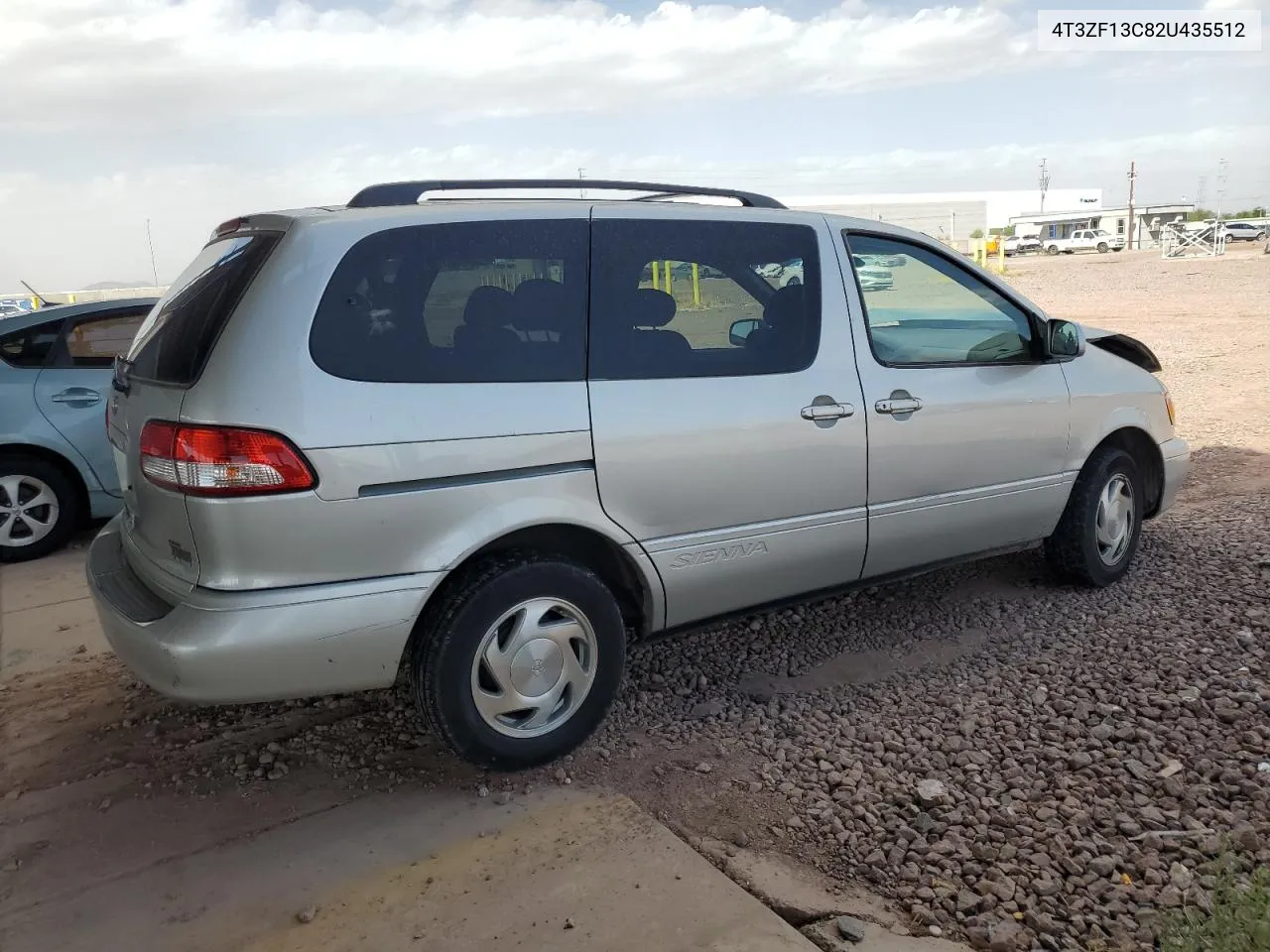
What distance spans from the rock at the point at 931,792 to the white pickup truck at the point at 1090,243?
65.5 m

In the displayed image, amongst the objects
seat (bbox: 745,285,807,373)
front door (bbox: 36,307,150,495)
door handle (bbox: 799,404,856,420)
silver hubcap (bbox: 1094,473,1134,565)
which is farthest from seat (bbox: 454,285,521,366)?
front door (bbox: 36,307,150,495)

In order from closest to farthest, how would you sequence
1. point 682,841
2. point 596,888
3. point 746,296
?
1. point 596,888
2. point 682,841
3. point 746,296

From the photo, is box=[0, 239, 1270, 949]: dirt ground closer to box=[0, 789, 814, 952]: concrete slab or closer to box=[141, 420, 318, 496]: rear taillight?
box=[0, 789, 814, 952]: concrete slab

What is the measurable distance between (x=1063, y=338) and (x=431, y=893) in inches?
134

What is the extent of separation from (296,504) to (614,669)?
47.4 inches

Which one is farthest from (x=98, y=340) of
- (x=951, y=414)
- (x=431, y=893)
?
(x=951, y=414)

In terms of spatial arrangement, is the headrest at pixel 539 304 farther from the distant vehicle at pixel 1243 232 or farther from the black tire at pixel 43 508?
the distant vehicle at pixel 1243 232

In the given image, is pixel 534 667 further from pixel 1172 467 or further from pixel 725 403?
pixel 1172 467

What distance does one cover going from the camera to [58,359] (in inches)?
250

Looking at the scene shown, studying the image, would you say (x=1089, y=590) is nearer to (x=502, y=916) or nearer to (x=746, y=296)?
(x=746, y=296)

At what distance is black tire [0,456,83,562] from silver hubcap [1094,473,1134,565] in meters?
5.79

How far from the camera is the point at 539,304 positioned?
3.30 m

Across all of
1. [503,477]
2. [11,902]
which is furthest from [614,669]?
[11,902]

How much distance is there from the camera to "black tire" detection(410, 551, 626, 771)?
10.1ft
